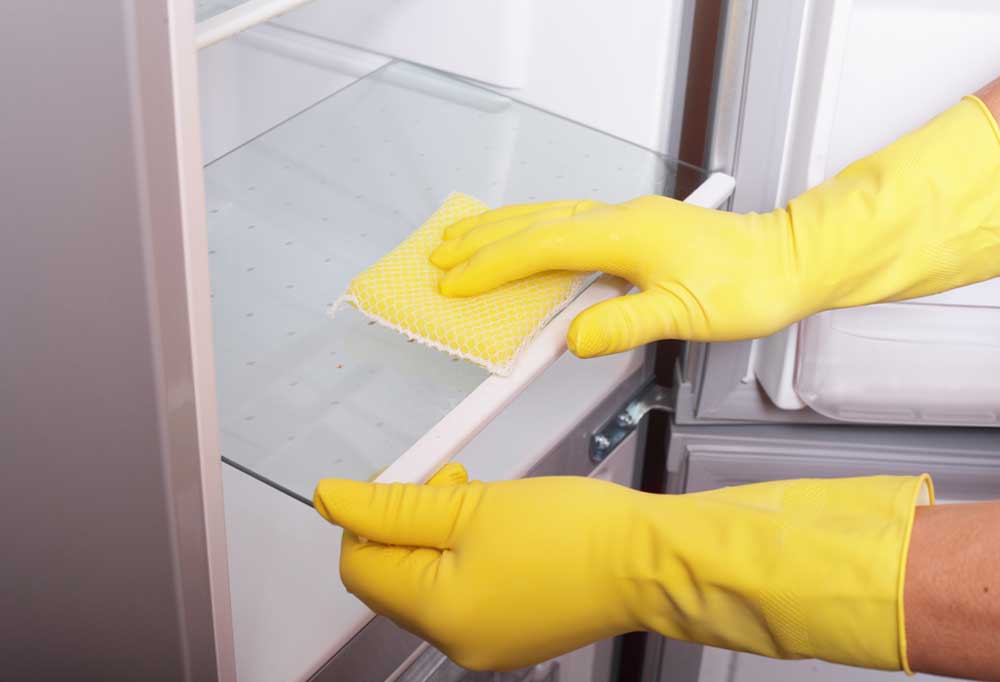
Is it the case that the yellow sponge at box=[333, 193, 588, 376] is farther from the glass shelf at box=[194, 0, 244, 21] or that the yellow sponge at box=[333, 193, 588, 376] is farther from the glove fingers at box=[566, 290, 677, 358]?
the glass shelf at box=[194, 0, 244, 21]

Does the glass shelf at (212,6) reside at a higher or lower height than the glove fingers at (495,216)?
higher

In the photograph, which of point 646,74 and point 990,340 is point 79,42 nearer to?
point 646,74

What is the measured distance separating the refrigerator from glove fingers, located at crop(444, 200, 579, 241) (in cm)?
7

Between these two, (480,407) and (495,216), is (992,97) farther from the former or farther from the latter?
(480,407)

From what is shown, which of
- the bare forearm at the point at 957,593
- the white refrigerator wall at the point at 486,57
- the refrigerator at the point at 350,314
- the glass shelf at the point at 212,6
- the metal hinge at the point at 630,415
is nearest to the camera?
the refrigerator at the point at 350,314

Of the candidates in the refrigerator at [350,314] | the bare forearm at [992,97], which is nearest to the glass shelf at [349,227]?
the refrigerator at [350,314]

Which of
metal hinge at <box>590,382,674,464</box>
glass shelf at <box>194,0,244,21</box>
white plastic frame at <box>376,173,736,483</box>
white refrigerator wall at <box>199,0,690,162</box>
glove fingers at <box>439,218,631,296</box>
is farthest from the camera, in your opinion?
metal hinge at <box>590,382,674,464</box>

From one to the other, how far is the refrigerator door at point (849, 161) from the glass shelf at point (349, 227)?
0.13 metres

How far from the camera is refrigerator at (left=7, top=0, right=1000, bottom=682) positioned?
50 centimetres

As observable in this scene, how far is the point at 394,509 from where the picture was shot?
0.82 metres

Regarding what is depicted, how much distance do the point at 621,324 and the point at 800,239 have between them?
25 cm

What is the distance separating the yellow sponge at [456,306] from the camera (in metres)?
0.92

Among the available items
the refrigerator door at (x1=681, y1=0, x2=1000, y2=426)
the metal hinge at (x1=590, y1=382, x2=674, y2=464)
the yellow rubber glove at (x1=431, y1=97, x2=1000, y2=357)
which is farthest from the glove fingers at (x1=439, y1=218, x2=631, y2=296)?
the metal hinge at (x1=590, y1=382, x2=674, y2=464)

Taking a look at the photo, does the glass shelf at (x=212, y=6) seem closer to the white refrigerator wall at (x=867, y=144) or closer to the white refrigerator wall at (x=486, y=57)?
the white refrigerator wall at (x=486, y=57)
